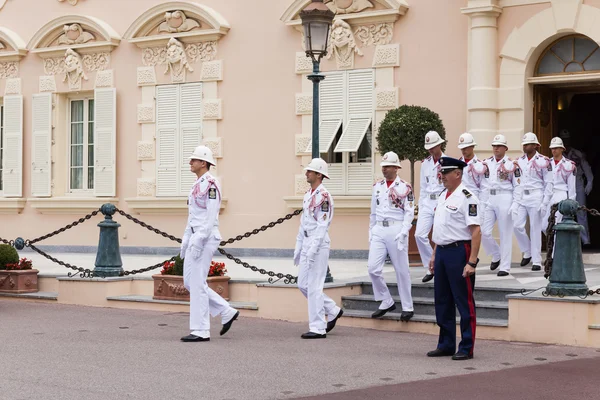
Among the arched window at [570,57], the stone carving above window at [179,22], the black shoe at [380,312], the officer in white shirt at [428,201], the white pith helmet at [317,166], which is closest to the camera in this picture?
the white pith helmet at [317,166]

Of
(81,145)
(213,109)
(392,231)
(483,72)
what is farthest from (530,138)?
(81,145)

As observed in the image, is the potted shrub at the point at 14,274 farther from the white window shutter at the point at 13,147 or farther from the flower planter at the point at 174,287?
the white window shutter at the point at 13,147

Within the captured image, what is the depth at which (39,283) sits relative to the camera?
16.3m

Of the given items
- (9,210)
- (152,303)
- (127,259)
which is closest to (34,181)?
(9,210)

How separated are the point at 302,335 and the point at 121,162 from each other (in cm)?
995

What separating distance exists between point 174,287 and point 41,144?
835cm

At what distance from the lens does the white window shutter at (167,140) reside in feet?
66.9

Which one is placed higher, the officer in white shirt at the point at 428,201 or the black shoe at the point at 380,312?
the officer in white shirt at the point at 428,201

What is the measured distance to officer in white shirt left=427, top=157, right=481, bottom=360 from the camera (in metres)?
10.3

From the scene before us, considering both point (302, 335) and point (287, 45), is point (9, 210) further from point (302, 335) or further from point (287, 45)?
point (302, 335)

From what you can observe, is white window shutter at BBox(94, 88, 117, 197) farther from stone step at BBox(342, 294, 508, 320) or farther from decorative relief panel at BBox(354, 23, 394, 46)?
stone step at BBox(342, 294, 508, 320)

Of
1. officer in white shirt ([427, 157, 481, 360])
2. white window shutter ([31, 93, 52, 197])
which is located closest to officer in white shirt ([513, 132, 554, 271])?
officer in white shirt ([427, 157, 481, 360])

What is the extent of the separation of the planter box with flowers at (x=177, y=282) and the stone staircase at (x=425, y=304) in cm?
171

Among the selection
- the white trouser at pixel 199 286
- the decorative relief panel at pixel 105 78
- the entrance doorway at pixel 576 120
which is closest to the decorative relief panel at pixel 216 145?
the decorative relief panel at pixel 105 78
